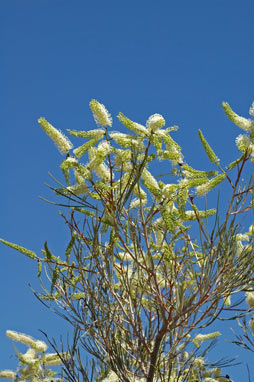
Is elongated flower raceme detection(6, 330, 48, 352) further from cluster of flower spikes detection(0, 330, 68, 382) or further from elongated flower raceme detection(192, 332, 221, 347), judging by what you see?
elongated flower raceme detection(192, 332, 221, 347)

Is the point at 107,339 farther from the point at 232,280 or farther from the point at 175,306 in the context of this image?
the point at 232,280

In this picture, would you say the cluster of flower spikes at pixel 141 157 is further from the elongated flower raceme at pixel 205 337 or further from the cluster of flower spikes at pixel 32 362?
the cluster of flower spikes at pixel 32 362

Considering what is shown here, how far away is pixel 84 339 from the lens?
9.46 ft

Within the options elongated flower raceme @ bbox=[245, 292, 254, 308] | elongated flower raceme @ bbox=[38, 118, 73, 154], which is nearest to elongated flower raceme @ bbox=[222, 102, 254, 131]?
elongated flower raceme @ bbox=[38, 118, 73, 154]

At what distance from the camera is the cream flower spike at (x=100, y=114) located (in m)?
2.48

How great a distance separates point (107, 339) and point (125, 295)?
0.25 meters

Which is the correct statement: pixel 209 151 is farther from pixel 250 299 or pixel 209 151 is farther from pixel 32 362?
pixel 32 362

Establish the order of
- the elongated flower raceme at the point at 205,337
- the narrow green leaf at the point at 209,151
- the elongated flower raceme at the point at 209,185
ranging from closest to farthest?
the elongated flower raceme at the point at 209,185, the narrow green leaf at the point at 209,151, the elongated flower raceme at the point at 205,337

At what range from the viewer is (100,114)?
97.7 inches

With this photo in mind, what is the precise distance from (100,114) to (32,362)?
6.74ft

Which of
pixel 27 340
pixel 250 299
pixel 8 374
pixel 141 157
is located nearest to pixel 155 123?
pixel 141 157

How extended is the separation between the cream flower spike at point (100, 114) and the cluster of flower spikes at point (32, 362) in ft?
6.34

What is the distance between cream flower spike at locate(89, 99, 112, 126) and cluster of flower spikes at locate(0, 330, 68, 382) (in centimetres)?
193

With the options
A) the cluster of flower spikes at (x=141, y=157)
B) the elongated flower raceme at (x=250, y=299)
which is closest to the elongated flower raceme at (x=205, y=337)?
the elongated flower raceme at (x=250, y=299)
